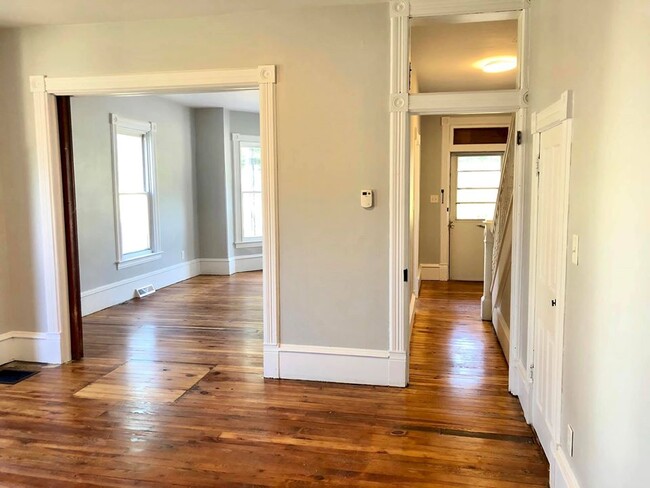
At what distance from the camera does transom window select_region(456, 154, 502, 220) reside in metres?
8.02

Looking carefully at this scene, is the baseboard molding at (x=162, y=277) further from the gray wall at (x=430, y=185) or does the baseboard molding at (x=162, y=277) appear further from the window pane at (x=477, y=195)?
Result: the window pane at (x=477, y=195)

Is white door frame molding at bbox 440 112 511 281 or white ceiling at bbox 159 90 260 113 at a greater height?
white ceiling at bbox 159 90 260 113

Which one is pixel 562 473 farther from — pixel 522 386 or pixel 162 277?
pixel 162 277

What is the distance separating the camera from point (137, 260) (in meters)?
7.07

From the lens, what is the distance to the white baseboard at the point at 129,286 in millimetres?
6096

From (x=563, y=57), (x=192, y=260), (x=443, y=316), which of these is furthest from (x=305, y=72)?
(x=192, y=260)

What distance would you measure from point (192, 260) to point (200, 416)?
18.4 feet

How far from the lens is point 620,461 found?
1.68 meters

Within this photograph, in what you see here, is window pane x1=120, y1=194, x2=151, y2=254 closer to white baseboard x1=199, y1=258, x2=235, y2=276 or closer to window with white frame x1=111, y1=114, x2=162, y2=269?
window with white frame x1=111, y1=114, x2=162, y2=269

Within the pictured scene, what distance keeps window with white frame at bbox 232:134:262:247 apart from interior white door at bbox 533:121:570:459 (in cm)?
645

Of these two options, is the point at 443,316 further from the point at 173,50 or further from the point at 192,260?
the point at 192,260

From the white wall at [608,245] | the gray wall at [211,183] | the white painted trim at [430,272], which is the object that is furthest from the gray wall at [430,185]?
the white wall at [608,245]

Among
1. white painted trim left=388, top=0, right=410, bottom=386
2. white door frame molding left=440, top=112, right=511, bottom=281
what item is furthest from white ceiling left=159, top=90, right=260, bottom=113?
white painted trim left=388, top=0, right=410, bottom=386

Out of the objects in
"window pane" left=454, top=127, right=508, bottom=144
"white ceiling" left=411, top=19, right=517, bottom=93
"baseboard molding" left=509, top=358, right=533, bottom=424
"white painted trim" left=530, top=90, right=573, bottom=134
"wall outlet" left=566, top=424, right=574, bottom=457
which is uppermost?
"white ceiling" left=411, top=19, right=517, bottom=93
